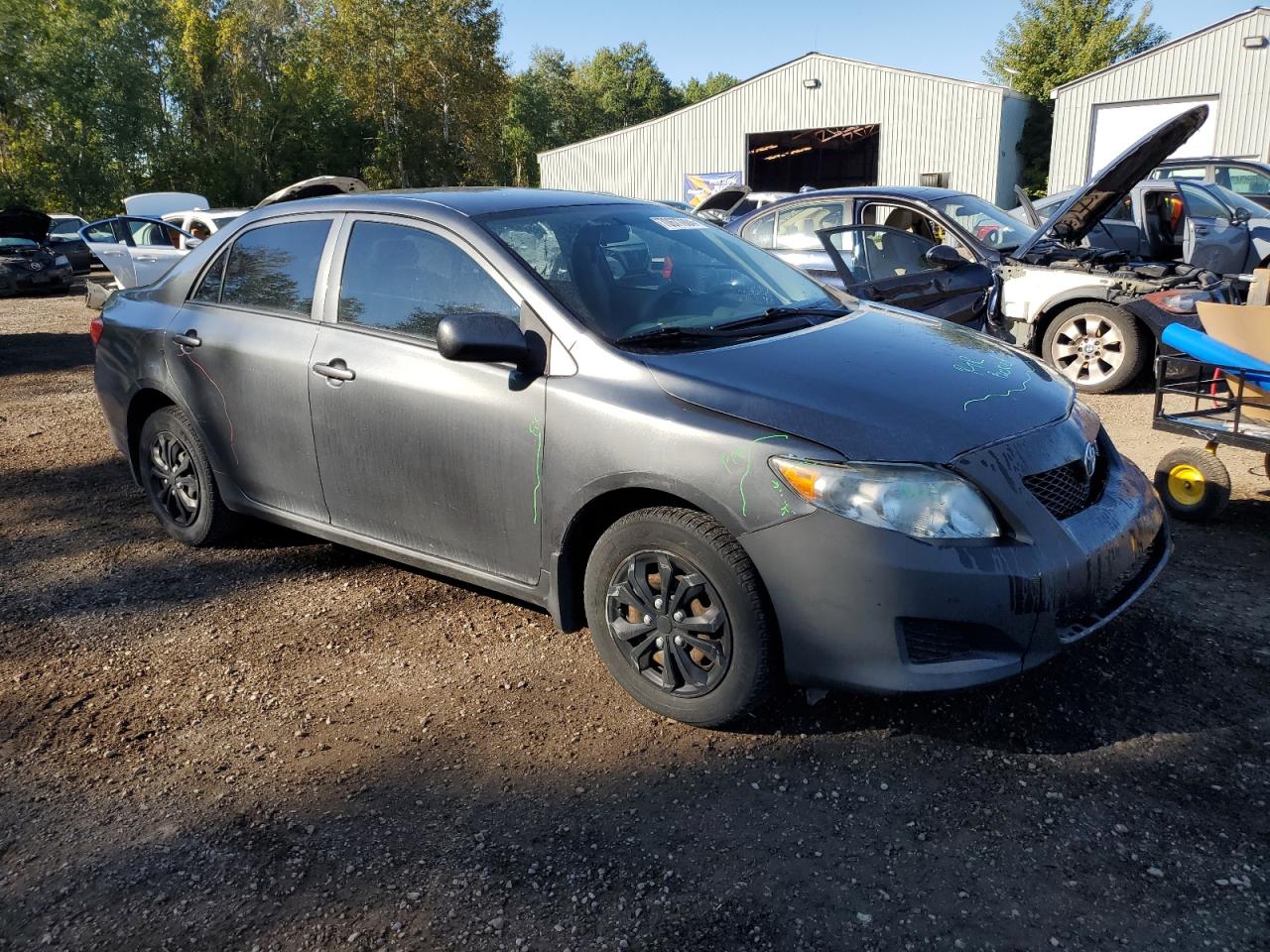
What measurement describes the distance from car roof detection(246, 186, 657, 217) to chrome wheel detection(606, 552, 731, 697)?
5.00ft

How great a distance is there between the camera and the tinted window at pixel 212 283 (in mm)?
4457

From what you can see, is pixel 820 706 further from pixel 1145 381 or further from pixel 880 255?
pixel 1145 381

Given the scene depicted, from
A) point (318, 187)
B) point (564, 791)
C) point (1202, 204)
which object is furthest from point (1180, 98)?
point (564, 791)

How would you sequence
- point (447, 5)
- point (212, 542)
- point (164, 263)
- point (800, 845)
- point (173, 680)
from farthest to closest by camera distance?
point (447, 5) → point (164, 263) → point (212, 542) → point (173, 680) → point (800, 845)

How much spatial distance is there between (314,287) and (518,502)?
1407 millimetres

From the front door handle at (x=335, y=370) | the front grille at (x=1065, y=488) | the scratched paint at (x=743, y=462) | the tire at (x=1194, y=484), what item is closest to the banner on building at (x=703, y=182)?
the tire at (x=1194, y=484)

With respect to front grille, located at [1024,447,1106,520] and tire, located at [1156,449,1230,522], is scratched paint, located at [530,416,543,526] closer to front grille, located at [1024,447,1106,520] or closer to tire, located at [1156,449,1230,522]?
front grille, located at [1024,447,1106,520]

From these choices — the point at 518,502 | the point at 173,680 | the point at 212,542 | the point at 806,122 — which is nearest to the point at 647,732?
the point at 518,502

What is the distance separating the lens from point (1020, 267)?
819 cm

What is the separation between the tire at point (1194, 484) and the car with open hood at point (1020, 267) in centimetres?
224

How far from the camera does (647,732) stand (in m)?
3.14

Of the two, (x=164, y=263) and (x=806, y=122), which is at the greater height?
(x=806, y=122)

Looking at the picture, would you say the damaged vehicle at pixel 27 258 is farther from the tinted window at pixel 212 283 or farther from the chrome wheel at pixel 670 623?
the chrome wheel at pixel 670 623

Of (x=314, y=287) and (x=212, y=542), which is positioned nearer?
(x=314, y=287)
